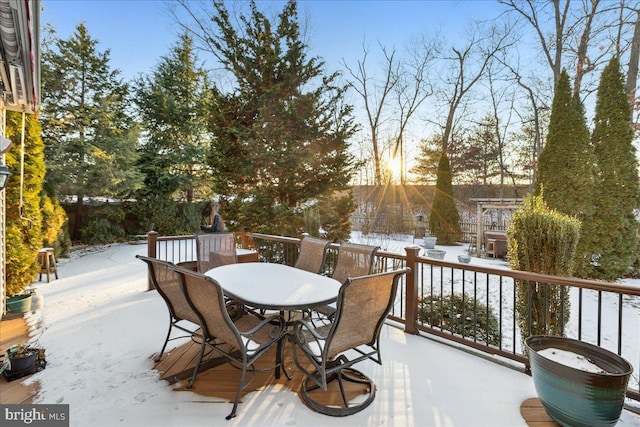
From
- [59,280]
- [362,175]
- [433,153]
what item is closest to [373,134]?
[362,175]

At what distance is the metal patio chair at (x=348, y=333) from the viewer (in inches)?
76.4

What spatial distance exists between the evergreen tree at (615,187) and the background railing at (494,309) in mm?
1401

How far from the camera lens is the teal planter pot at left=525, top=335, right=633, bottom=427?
5.87 feet

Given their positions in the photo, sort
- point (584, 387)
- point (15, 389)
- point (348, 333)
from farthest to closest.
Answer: point (15, 389) < point (348, 333) < point (584, 387)

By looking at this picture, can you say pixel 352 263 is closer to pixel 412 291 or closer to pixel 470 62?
pixel 412 291

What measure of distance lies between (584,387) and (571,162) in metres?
7.82

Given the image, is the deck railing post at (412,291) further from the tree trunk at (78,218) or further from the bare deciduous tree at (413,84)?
the bare deciduous tree at (413,84)

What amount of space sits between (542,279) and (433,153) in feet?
52.9

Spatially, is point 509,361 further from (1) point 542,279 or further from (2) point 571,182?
(2) point 571,182

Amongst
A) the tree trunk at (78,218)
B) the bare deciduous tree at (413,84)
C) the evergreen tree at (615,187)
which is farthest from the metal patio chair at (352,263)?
the bare deciduous tree at (413,84)

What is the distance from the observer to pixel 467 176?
60.6 ft

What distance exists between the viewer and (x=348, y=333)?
2059 millimetres

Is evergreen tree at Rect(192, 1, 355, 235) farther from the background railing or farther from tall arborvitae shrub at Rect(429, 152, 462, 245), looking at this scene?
tall arborvitae shrub at Rect(429, 152, 462, 245)

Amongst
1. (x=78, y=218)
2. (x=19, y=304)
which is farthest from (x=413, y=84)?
(x=19, y=304)
